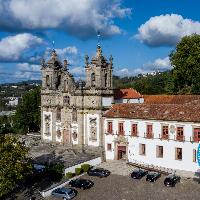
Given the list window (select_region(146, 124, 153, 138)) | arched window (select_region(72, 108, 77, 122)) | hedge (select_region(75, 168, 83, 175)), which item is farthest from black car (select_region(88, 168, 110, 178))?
arched window (select_region(72, 108, 77, 122))

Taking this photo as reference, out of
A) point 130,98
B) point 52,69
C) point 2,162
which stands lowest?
point 2,162

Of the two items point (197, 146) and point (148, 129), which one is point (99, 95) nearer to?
point (148, 129)

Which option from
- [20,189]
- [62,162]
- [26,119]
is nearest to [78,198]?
[20,189]

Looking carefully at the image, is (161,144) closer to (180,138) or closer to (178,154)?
(178,154)

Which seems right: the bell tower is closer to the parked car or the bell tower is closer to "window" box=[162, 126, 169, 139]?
"window" box=[162, 126, 169, 139]

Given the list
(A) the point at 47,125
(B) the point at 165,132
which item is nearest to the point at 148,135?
(B) the point at 165,132
